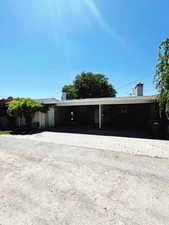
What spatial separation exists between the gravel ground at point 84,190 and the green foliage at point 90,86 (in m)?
23.1

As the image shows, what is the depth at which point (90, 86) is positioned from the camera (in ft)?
87.1

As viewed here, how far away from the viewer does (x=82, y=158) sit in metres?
4.52

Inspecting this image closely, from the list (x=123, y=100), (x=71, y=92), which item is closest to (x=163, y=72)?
(x=123, y=100)

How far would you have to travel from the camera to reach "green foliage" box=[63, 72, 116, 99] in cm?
2666

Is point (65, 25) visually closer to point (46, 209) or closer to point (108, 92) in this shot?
point (46, 209)

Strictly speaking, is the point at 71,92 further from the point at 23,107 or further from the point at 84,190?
the point at 84,190

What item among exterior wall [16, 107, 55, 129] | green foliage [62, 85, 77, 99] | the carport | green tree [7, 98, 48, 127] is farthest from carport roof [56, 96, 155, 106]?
green foliage [62, 85, 77, 99]

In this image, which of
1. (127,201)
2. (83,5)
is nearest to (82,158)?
(127,201)

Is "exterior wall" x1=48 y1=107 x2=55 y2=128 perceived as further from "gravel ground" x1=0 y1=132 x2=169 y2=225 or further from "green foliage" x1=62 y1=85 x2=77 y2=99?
"green foliage" x1=62 y1=85 x2=77 y2=99

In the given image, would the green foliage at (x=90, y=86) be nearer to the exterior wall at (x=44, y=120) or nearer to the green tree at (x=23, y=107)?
the exterior wall at (x=44, y=120)

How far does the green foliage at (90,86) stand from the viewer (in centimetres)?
2666

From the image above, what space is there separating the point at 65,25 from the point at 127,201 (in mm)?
9035

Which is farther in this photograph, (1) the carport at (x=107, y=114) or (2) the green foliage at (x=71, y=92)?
(2) the green foliage at (x=71, y=92)

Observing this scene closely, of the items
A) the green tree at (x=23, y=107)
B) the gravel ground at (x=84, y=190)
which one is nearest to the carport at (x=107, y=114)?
the green tree at (x=23, y=107)
